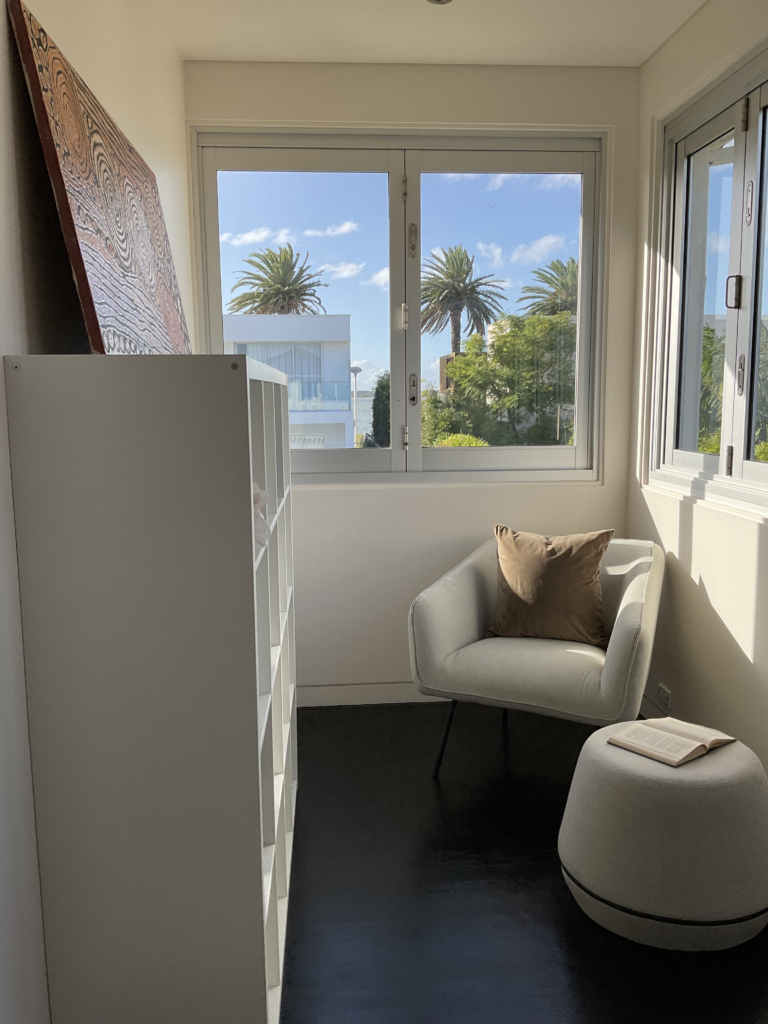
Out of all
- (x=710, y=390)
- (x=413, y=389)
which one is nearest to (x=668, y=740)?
(x=710, y=390)

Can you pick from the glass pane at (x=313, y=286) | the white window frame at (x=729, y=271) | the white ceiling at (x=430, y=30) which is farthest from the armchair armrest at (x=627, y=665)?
the white ceiling at (x=430, y=30)

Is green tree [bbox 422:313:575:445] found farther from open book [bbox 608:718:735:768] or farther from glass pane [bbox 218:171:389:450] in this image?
open book [bbox 608:718:735:768]

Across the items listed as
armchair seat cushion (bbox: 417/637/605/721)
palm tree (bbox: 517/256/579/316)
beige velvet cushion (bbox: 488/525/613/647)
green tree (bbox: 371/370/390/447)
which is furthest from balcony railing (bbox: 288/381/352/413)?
armchair seat cushion (bbox: 417/637/605/721)

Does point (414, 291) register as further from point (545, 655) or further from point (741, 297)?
point (545, 655)

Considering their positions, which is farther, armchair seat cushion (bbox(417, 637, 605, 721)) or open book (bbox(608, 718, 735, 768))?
armchair seat cushion (bbox(417, 637, 605, 721))

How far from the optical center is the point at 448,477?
3338 millimetres

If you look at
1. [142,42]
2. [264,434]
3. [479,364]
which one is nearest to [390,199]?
[479,364]

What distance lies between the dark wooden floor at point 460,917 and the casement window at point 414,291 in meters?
1.32

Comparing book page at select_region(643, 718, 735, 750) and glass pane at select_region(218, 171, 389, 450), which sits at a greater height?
glass pane at select_region(218, 171, 389, 450)

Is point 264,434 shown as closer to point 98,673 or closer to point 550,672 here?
point 98,673

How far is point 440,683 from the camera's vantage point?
256cm

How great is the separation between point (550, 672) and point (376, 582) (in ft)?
3.37

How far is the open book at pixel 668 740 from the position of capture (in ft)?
6.15

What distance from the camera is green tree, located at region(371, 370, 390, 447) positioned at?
3285 mm
